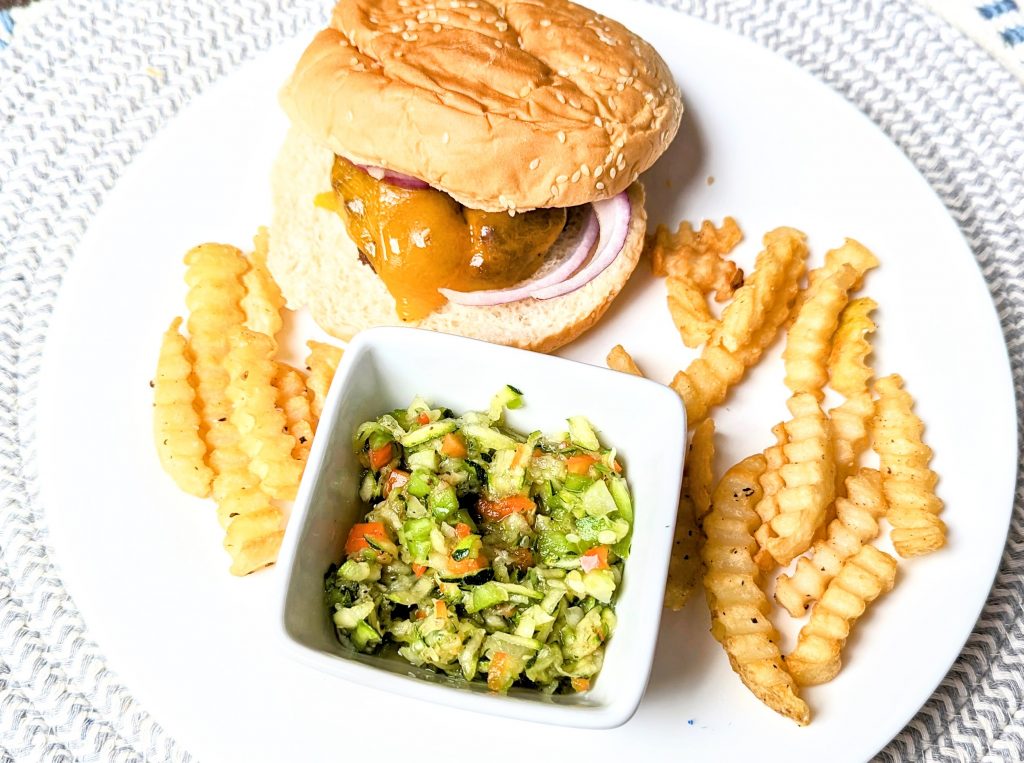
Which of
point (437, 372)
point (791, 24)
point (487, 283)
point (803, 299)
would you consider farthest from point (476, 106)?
point (791, 24)

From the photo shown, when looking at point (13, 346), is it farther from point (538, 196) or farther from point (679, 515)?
point (679, 515)

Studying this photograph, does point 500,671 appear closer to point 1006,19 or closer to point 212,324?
point 212,324

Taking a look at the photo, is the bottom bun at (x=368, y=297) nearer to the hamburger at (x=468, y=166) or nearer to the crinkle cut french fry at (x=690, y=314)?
the hamburger at (x=468, y=166)

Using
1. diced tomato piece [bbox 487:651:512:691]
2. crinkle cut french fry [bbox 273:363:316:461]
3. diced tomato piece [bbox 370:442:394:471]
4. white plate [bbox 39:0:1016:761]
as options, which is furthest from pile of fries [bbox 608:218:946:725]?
crinkle cut french fry [bbox 273:363:316:461]

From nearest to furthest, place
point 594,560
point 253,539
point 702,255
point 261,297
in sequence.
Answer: point 594,560, point 253,539, point 261,297, point 702,255

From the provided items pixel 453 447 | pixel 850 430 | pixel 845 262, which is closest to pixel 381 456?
pixel 453 447

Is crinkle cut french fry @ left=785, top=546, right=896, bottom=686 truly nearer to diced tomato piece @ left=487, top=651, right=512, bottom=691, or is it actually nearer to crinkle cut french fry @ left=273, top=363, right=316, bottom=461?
diced tomato piece @ left=487, top=651, right=512, bottom=691
